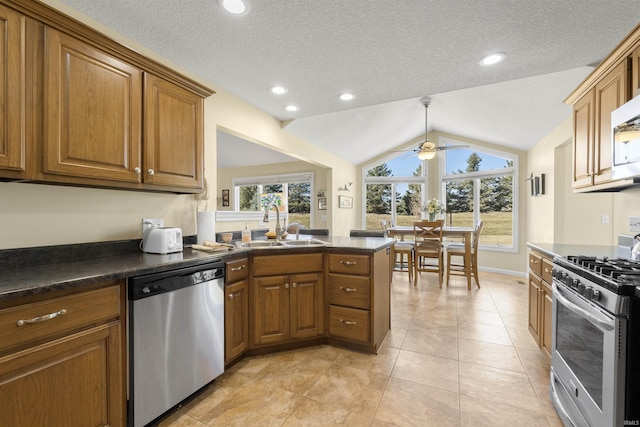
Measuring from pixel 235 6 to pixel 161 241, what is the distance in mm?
1566

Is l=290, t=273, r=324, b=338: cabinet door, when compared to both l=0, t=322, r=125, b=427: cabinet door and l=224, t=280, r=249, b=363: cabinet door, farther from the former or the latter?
l=0, t=322, r=125, b=427: cabinet door

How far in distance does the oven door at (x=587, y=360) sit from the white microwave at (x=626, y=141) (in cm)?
78

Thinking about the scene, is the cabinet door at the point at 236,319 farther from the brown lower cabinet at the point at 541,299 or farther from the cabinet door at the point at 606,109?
the cabinet door at the point at 606,109

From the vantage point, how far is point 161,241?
6.40 feet

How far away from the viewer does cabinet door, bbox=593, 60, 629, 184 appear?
6.04 feet

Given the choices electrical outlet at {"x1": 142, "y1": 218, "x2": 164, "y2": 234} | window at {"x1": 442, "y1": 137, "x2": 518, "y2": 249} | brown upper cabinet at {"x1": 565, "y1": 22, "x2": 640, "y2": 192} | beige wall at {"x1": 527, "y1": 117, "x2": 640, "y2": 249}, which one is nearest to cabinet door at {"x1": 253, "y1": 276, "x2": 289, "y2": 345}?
electrical outlet at {"x1": 142, "y1": 218, "x2": 164, "y2": 234}

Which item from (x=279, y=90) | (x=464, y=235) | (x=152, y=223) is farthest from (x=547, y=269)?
(x=152, y=223)

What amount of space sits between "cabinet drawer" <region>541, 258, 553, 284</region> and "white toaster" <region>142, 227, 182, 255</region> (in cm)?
265

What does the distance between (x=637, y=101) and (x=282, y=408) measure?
2.68 metres

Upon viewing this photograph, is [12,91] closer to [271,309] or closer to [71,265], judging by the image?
[71,265]

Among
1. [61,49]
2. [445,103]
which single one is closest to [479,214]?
[445,103]

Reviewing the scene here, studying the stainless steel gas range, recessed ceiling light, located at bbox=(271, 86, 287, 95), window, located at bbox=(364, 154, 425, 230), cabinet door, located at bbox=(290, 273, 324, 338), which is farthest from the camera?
window, located at bbox=(364, 154, 425, 230)

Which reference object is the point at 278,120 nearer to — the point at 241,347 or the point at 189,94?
the point at 189,94

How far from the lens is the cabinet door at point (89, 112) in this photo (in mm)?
1412
